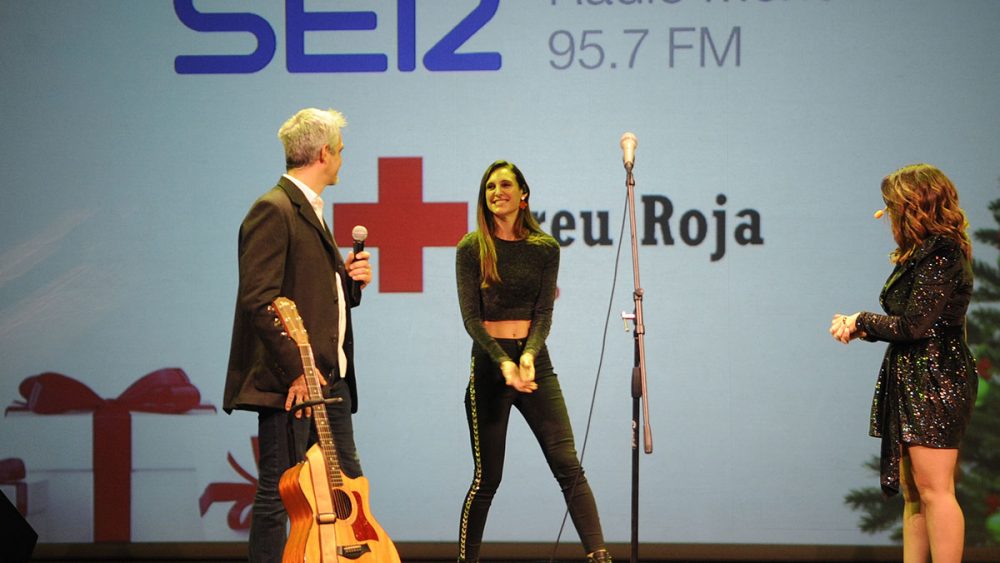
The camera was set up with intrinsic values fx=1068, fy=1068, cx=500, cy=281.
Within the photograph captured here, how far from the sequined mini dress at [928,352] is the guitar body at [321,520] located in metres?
1.53

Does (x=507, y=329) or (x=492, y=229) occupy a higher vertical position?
(x=492, y=229)

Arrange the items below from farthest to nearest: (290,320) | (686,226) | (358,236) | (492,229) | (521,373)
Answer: (686,226)
(492,229)
(521,373)
(358,236)
(290,320)

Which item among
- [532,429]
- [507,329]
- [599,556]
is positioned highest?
[507,329]

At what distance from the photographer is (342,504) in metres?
2.71

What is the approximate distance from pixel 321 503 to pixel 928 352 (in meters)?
1.76

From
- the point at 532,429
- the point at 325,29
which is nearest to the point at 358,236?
the point at 532,429

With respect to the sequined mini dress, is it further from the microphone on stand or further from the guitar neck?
the guitar neck

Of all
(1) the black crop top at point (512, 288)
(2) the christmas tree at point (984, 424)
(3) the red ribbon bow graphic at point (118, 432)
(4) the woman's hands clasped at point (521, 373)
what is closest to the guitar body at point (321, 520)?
(4) the woman's hands clasped at point (521, 373)

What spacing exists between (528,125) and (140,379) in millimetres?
1952

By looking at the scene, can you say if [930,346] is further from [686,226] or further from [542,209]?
[542,209]

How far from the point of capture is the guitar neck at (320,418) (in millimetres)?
2725

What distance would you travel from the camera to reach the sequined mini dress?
3016 mm

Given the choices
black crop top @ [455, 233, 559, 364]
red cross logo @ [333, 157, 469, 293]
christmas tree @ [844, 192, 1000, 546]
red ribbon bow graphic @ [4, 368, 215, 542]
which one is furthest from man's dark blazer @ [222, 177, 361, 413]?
christmas tree @ [844, 192, 1000, 546]

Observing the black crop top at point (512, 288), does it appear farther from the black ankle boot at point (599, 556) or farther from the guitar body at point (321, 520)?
the guitar body at point (321, 520)
